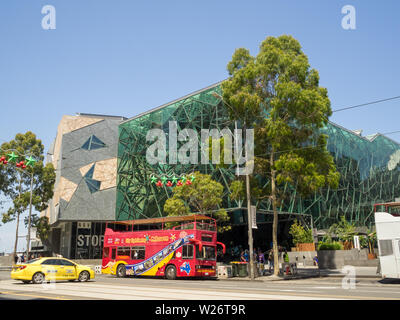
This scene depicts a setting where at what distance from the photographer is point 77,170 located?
51.4m

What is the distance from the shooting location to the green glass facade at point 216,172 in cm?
4306

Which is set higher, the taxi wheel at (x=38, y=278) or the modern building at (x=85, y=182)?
the modern building at (x=85, y=182)

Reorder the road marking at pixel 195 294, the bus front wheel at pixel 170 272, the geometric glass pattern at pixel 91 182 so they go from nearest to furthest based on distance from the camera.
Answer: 1. the road marking at pixel 195 294
2. the bus front wheel at pixel 170 272
3. the geometric glass pattern at pixel 91 182

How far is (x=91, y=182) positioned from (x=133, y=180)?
19.1 ft

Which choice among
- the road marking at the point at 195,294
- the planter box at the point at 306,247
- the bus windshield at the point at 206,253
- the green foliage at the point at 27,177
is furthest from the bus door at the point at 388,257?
the green foliage at the point at 27,177

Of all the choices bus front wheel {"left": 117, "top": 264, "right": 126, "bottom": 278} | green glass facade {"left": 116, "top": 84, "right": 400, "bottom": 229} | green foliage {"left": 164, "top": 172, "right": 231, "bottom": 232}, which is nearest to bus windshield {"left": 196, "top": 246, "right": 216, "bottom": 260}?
bus front wheel {"left": 117, "top": 264, "right": 126, "bottom": 278}

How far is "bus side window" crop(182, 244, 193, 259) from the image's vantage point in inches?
1011

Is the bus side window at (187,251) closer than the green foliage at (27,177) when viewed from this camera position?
Yes

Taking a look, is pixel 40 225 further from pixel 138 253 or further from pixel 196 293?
pixel 196 293

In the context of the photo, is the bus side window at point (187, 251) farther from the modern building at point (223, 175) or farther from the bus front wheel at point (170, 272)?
the modern building at point (223, 175)

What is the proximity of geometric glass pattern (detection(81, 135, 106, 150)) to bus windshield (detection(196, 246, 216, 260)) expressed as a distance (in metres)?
31.4
